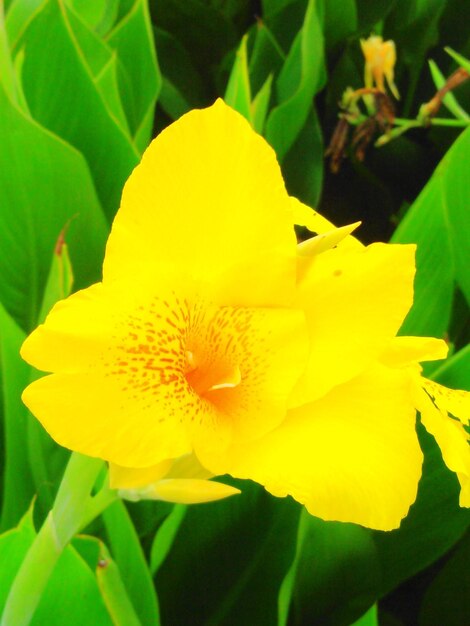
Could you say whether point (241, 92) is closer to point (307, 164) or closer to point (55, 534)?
point (307, 164)

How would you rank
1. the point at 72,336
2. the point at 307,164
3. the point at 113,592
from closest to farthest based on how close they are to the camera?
the point at 72,336 → the point at 113,592 → the point at 307,164

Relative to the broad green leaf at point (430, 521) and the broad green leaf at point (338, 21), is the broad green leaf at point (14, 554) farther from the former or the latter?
the broad green leaf at point (338, 21)

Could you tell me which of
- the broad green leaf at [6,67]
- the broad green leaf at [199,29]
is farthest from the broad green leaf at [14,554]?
the broad green leaf at [199,29]

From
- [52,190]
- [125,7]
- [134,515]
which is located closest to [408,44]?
[125,7]

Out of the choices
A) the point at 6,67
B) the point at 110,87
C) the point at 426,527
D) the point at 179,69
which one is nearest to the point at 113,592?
the point at 426,527

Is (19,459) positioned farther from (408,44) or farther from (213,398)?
(408,44)
